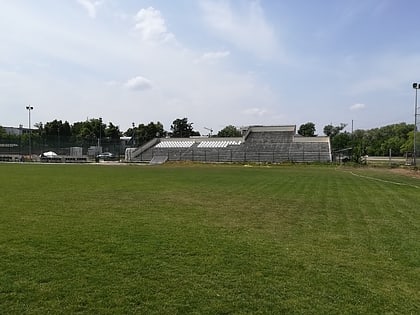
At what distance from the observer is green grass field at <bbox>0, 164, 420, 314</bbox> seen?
476cm

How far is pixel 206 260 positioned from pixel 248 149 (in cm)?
6814

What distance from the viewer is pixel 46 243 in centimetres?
732

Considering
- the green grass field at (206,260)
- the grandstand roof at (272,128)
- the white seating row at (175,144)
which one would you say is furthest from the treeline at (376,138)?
the green grass field at (206,260)

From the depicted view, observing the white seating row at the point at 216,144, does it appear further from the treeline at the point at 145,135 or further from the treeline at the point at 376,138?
the treeline at the point at 376,138

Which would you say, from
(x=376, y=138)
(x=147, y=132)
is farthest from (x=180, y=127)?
(x=376, y=138)

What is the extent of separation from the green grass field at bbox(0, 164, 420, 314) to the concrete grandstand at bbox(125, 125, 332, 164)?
57046 millimetres

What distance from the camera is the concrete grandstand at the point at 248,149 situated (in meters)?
69.1

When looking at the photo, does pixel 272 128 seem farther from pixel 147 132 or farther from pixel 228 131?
pixel 228 131

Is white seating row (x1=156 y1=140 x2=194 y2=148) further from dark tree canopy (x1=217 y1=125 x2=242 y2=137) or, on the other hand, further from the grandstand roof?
dark tree canopy (x1=217 y1=125 x2=242 y2=137)

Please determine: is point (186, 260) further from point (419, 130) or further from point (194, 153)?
point (194, 153)

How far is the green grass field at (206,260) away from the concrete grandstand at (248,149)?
57.0m

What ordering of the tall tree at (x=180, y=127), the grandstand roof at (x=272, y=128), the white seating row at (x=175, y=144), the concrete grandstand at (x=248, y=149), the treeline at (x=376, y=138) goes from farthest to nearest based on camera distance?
the tall tree at (x=180, y=127), the treeline at (x=376, y=138), the grandstand roof at (x=272, y=128), the white seating row at (x=175, y=144), the concrete grandstand at (x=248, y=149)

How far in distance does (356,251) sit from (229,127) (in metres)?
144

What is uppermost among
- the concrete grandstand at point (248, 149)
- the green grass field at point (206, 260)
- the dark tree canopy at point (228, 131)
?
the dark tree canopy at point (228, 131)
